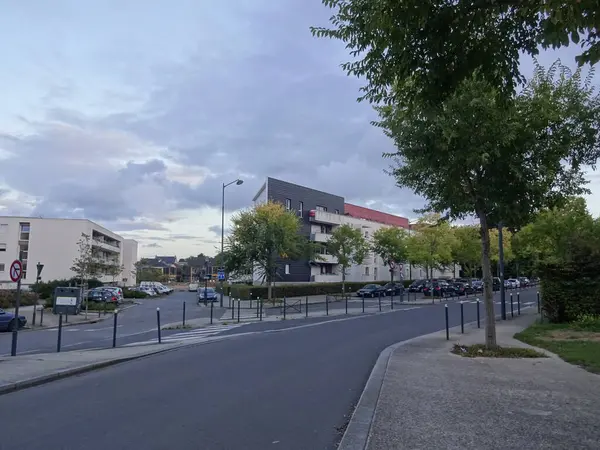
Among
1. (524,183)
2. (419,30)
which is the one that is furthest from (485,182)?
(419,30)

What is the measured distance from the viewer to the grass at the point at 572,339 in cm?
1074

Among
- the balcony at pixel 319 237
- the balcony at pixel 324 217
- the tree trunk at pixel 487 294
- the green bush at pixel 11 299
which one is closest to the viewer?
the tree trunk at pixel 487 294

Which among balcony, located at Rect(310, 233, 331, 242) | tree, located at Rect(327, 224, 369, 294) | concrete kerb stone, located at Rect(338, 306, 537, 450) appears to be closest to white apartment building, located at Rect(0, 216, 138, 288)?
balcony, located at Rect(310, 233, 331, 242)

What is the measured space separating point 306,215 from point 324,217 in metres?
2.39

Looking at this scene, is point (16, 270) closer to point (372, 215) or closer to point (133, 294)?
point (133, 294)

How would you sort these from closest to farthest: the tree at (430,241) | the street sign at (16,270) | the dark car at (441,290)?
the street sign at (16,270) → the dark car at (441,290) → the tree at (430,241)

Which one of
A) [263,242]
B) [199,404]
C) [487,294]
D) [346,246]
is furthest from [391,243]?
[199,404]

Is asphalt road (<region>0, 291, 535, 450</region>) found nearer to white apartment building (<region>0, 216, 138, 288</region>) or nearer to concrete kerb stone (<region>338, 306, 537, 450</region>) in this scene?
concrete kerb stone (<region>338, 306, 537, 450</region>)

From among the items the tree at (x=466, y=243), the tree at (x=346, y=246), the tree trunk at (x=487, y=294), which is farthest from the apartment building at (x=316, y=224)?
the tree trunk at (x=487, y=294)

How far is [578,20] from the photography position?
18.1ft

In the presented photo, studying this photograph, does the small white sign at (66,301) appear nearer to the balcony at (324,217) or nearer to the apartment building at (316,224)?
the apartment building at (316,224)

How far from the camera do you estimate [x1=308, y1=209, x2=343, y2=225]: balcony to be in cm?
6141

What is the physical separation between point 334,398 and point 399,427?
2.02 m

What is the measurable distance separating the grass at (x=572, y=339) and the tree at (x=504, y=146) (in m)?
1.88
